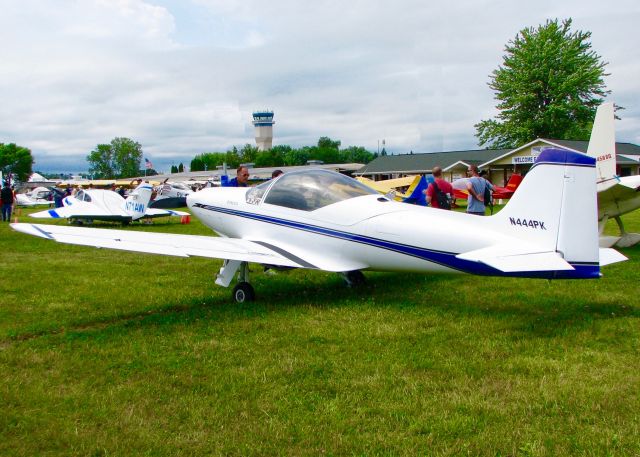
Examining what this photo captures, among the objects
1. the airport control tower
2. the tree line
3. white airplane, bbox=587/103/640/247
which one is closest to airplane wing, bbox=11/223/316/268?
→ white airplane, bbox=587/103/640/247

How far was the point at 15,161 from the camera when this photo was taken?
358 ft

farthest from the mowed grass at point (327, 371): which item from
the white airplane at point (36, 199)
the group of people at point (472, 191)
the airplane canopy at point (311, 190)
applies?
the white airplane at point (36, 199)

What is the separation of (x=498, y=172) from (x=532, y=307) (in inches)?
1640

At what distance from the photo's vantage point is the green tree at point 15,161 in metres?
108

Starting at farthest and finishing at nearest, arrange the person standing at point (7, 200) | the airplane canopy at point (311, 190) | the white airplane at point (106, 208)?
the person standing at point (7, 200), the white airplane at point (106, 208), the airplane canopy at point (311, 190)

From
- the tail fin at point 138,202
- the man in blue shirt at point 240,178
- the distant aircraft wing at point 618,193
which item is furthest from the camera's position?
the tail fin at point 138,202

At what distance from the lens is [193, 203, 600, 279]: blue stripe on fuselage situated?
4969 millimetres

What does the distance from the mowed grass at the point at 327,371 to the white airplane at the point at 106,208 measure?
38.5ft

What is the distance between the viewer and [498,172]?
4569 centimetres

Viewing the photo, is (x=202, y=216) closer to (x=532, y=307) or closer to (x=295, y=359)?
(x=295, y=359)

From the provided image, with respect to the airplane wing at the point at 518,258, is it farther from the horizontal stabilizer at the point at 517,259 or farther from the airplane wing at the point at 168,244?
the airplane wing at the point at 168,244

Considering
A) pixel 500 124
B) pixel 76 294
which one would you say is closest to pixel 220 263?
pixel 76 294

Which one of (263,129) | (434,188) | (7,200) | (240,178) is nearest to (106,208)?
(7,200)

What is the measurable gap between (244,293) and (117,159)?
161741 mm
